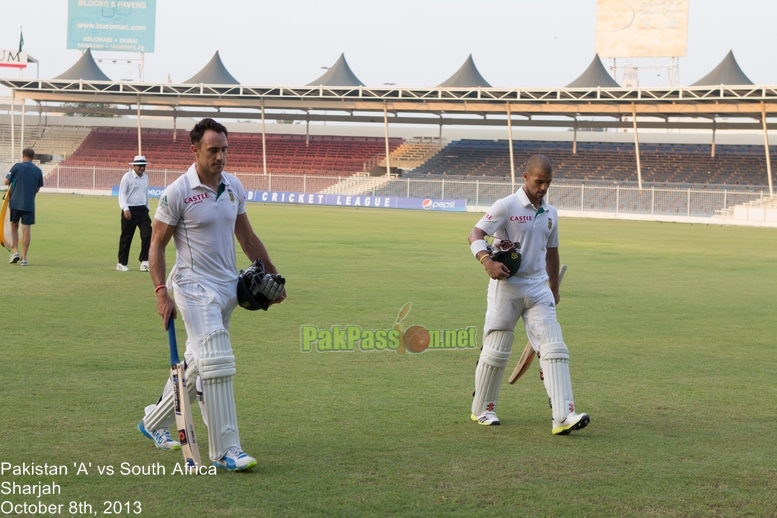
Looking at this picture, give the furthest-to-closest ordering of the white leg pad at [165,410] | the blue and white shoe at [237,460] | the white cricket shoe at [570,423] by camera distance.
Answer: the white cricket shoe at [570,423]
the white leg pad at [165,410]
the blue and white shoe at [237,460]

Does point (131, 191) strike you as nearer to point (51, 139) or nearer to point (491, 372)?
point (491, 372)

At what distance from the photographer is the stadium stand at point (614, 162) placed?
54.1m

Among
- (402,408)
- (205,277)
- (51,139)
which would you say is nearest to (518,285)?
(402,408)

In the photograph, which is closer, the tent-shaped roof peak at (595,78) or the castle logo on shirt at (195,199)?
the castle logo on shirt at (195,199)

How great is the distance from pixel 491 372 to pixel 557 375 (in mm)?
540

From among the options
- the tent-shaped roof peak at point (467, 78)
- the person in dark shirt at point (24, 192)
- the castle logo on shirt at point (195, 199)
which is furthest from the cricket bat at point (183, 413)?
the tent-shaped roof peak at point (467, 78)

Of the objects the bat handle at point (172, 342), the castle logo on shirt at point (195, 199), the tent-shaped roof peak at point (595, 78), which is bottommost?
the bat handle at point (172, 342)

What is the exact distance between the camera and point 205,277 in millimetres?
5410

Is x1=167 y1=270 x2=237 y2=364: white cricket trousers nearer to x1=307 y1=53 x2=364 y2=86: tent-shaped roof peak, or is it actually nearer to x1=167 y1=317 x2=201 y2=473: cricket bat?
x1=167 y1=317 x2=201 y2=473: cricket bat

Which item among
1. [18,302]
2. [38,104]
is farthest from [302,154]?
[18,302]

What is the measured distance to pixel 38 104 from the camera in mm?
68688

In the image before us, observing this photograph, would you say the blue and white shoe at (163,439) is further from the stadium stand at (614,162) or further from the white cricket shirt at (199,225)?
the stadium stand at (614,162)

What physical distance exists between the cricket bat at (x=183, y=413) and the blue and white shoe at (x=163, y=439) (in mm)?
291

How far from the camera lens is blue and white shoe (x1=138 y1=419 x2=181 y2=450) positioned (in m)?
5.52
